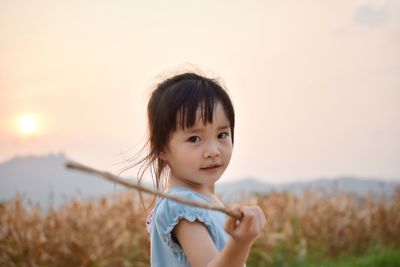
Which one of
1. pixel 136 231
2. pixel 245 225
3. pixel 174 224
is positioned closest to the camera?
pixel 245 225

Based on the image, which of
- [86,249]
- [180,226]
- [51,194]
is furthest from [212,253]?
[51,194]

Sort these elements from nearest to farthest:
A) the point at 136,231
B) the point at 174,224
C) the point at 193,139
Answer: the point at 174,224 < the point at 193,139 < the point at 136,231

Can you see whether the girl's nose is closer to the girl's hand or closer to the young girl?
the young girl

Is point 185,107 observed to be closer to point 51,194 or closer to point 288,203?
point 51,194

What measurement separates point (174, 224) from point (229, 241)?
0.92 feet

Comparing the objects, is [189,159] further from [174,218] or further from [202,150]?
[174,218]

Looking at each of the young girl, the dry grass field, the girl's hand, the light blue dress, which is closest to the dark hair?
the young girl

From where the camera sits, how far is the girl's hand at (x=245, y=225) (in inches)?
66.0

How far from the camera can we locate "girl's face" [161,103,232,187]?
2.05 metres

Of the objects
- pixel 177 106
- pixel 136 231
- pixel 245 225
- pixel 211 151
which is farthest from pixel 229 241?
pixel 136 231

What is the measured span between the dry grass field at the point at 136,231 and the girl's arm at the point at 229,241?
10.7ft

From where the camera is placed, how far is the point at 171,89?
2.19m

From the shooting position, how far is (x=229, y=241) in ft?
5.69

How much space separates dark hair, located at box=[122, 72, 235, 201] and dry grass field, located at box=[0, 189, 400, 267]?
3000 mm
